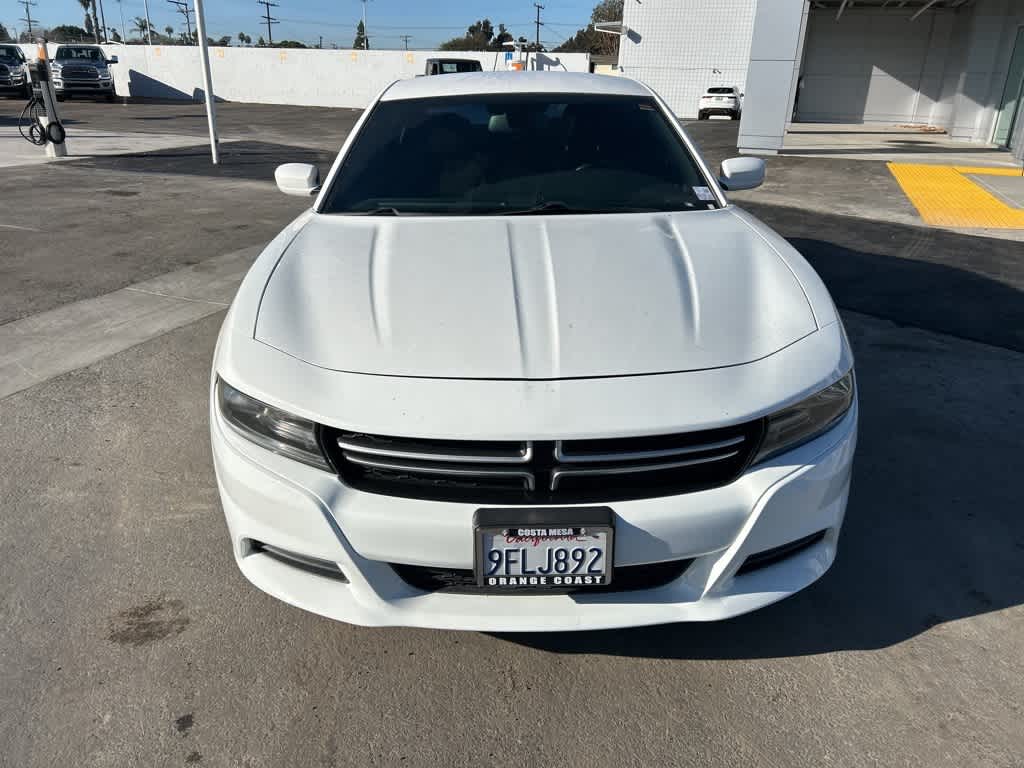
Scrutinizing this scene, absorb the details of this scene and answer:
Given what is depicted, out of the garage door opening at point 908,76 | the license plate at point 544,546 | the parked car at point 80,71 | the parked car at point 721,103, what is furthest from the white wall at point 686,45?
the license plate at point 544,546

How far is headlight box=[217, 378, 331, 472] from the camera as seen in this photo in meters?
1.91

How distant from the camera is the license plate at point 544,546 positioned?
5.86 ft

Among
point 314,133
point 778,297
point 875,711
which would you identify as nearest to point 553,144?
point 778,297

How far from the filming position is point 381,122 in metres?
3.45

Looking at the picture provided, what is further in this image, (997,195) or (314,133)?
(314,133)

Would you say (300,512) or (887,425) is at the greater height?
(300,512)

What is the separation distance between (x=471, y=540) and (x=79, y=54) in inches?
1287

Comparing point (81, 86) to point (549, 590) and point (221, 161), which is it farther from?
point (549, 590)

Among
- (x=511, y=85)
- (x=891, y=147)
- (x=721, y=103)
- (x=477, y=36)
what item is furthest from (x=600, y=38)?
(x=511, y=85)

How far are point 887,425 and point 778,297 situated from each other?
70.0 inches

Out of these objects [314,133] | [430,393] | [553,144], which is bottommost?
[314,133]

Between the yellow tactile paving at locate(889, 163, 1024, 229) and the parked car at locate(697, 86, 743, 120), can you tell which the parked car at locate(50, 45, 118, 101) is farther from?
the yellow tactile paving at locate(889, 163, 1024, 229)

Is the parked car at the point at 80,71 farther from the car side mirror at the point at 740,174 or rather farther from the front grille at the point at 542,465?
the front grille at the point at 542,465

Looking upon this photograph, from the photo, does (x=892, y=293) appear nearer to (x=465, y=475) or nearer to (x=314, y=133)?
(x=465, y=475)
